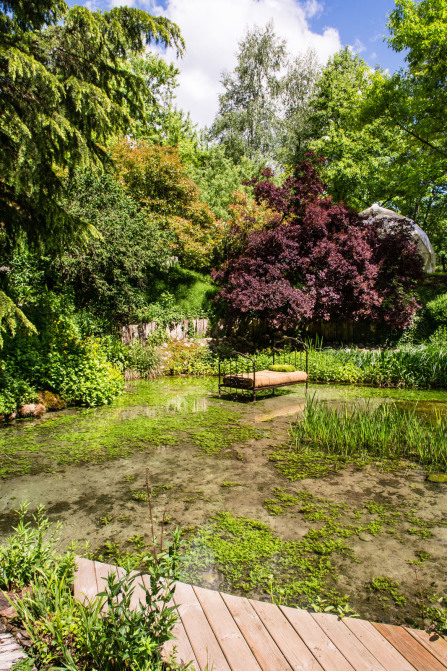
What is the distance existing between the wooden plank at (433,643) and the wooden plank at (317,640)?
470 millimetres

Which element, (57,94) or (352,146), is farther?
(352,146)

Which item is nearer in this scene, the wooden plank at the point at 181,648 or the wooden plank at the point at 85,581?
the wooden plank at the point at 181,648

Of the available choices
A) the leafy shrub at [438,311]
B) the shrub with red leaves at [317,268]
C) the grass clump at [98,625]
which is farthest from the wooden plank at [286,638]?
the leafy shrub at [438,311]

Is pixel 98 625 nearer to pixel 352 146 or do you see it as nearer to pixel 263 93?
pixel 352 146

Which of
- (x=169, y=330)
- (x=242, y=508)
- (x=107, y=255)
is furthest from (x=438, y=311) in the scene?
(x=242, y=508)

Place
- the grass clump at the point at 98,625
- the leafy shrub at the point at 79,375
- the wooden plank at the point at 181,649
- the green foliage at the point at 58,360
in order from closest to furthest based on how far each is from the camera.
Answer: the grass clump at the point at 98,625, the wooden plank at the point at 181,649, the green foliage at the point at 58,360, the leafy shrub at the point at 79,375

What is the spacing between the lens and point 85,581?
2.43 meters

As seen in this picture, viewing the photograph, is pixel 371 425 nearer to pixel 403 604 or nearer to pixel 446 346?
pixel 403 604

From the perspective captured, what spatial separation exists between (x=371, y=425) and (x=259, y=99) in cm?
2618

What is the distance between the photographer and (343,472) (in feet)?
15.3

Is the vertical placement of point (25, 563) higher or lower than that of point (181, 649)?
higher

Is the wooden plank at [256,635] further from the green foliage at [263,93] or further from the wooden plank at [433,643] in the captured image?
the green foliage at [263,93]

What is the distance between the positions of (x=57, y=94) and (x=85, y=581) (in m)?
4.98

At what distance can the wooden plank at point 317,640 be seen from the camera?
1.93 metres
